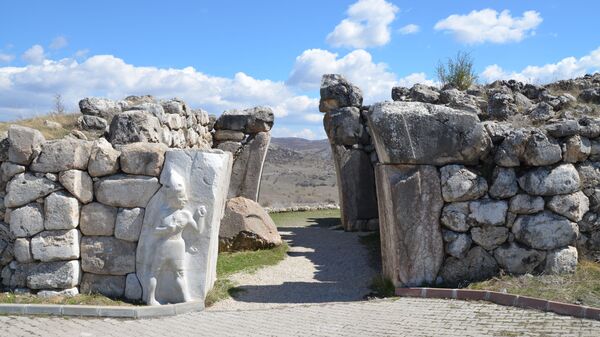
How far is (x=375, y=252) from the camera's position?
40.8 feet

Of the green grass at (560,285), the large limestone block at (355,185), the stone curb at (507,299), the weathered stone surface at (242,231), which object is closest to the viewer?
the stone curb at (507,299)

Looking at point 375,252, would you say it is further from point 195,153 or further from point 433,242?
point 195,153

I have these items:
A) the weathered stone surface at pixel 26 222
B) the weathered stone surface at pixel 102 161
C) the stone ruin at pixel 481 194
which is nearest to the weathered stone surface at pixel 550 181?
the stone ruin at pixel 481 194

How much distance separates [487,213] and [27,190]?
6.44 m

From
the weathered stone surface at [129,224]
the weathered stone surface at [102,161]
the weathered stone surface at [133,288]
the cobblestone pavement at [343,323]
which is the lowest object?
the cobblestone pavement at [343,323]

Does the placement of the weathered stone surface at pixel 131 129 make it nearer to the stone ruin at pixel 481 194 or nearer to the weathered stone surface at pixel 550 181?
the stone ruin at pixel 481 194

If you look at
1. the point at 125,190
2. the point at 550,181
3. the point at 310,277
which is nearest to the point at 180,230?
the point at 125,190

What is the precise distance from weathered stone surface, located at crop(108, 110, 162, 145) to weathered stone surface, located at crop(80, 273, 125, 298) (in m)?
2.06

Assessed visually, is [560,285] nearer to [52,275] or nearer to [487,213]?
[487,213]

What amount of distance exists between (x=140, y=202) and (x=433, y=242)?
424 cm

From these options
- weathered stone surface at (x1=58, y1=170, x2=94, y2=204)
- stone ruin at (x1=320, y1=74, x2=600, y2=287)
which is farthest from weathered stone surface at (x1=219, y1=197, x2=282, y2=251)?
weathered stone surface at (x1=58, y1=170, x2=94, y2=204)

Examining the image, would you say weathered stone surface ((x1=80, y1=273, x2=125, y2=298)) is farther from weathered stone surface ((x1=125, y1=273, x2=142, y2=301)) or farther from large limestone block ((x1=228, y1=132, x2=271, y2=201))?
large limestone block ((x1=228, y1=132, x2=271, y2=201))

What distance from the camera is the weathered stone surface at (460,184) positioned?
8367 millimetres

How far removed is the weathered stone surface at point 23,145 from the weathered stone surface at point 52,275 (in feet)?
4.68
